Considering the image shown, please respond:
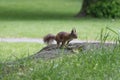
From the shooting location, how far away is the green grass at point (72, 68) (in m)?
6.92

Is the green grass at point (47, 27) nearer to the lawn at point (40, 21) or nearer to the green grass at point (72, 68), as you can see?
the lawn at point (40, 21)

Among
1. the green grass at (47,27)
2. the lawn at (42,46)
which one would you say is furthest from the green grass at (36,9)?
the green grass at (47,27)

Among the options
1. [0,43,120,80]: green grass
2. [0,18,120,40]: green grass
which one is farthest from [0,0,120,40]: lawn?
[0,43,120,80]: green grass

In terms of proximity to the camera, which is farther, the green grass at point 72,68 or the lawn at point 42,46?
the lawn at point 42,46

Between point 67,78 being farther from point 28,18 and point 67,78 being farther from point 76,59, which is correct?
point 28,18

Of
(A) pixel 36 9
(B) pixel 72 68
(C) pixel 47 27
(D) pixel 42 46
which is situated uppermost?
(A) pixel 36 9

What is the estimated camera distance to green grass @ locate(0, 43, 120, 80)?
6.92 meters

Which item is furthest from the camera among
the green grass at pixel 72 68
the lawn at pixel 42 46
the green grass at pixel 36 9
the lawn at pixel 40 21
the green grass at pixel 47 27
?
the green grass at pixel 36 9

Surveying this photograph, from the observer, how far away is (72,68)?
7328 mm

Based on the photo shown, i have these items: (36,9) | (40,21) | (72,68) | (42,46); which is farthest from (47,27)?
(72,68)

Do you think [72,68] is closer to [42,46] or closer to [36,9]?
[42,46]

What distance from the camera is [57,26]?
78.2 ft

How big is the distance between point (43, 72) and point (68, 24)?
1781cm

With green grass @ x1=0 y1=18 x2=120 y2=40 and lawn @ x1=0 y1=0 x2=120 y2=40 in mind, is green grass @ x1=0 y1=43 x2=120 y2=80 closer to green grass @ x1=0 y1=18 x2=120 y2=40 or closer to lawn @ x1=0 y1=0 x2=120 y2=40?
lawn @ x1=0 y1=0 x2=120 y2=40
